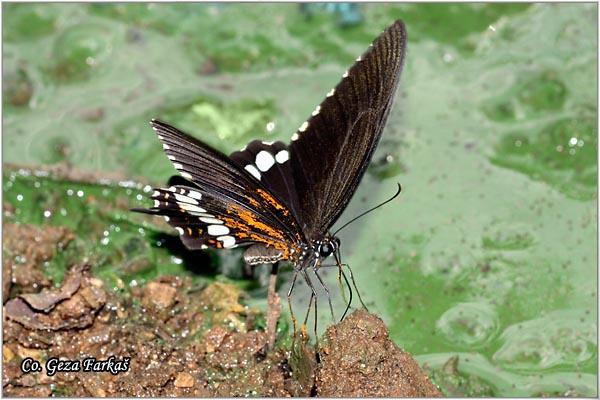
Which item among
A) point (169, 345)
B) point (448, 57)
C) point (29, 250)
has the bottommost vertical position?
point (169, 345)

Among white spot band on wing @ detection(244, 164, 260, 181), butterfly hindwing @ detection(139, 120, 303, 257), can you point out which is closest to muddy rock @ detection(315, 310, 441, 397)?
butterfly hindwing @ detection(139, 120, 303, 257)

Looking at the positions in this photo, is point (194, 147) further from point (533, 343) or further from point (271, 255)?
point (533, 343)

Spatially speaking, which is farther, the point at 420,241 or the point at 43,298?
the point at 420,241

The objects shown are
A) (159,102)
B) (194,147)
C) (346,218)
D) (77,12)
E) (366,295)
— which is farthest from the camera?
(77,12)

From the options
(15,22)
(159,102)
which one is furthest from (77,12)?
(159,102)

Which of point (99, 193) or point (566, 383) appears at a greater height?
point (99, 193)

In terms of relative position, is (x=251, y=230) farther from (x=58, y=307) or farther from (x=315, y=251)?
(x=58, y=307)

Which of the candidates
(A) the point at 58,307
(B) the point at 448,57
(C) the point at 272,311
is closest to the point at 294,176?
(C) the point at 272,311

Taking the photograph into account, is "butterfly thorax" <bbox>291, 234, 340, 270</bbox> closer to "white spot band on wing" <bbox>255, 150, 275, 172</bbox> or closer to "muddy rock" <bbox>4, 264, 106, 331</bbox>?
"white spot band on wing" <bbox>255, 150, 275, 172</bbox>

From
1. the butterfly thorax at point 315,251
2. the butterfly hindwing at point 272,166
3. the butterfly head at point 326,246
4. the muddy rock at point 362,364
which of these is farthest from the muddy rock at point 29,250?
the muddy rock at point 362,364
